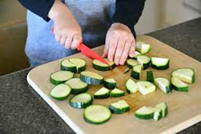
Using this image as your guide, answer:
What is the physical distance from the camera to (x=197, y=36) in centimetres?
122

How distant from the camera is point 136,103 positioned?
866 mm

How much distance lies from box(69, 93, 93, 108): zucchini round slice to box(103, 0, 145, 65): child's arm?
19 centimetres

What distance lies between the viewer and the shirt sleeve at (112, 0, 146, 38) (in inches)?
45.1

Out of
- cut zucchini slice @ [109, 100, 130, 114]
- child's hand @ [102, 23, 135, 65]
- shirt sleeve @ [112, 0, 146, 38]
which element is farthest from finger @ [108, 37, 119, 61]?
cut zucchini slice @ [109, 100, 130, 114]

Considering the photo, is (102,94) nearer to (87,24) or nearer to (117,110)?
(117,110)

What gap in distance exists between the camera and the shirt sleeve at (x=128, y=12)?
3.76 feet

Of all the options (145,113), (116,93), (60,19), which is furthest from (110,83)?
(60,19)

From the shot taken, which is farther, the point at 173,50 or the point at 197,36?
the point at 197,36

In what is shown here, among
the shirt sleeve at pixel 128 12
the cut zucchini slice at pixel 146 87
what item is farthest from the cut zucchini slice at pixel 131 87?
the shirt sleeve at pixel 128 12

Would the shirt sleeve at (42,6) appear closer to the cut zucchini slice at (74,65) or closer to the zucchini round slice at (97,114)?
the cut zucchini slice at (74,65)

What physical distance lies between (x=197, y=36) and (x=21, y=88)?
0.61 meters

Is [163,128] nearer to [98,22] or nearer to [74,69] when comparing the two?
[74,69]

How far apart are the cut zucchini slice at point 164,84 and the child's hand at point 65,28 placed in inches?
9.4

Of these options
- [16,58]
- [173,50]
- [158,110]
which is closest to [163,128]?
[158,110]
